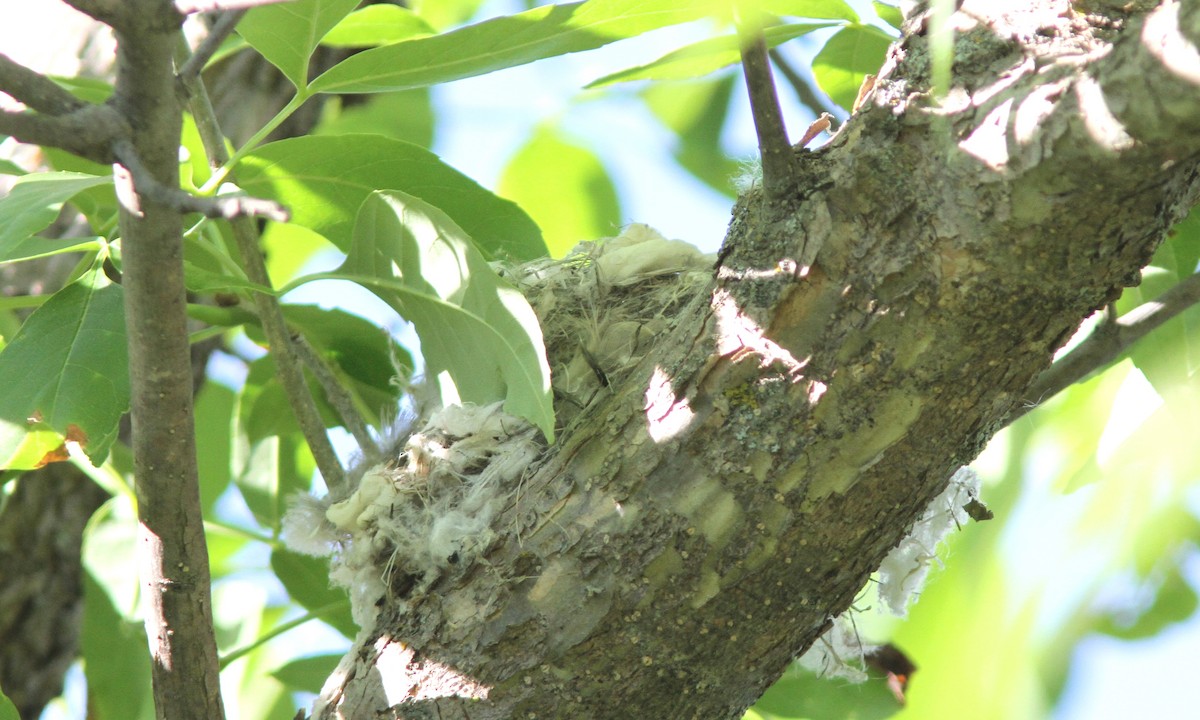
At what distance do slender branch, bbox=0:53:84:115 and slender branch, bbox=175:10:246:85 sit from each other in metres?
0.11

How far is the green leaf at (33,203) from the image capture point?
1.08 metres

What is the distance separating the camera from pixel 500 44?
48.4 inches

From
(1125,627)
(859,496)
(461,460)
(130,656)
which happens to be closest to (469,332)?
(461,460)

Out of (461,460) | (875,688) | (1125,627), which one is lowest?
(875,688)

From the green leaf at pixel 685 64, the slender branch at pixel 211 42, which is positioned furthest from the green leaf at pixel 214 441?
the slender branch at pixel 211 42

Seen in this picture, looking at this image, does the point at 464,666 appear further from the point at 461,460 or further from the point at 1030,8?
the point at 1030,8

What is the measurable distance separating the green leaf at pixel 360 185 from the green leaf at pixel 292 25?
130 millimetres

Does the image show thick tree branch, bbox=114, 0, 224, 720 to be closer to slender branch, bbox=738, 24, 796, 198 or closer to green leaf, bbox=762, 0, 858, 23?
slender branch, bbox=738, 24, 796, 198

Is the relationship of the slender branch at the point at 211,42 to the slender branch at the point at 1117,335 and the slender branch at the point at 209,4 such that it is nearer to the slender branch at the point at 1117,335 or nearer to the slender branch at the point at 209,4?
the slender branch at the point at 209,4

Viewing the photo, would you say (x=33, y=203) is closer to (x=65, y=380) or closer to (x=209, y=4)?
(x=65, y=380)

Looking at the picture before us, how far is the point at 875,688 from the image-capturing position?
1559 millimetres

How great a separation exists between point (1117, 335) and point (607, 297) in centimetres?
69

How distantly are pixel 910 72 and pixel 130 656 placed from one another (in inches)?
63.5

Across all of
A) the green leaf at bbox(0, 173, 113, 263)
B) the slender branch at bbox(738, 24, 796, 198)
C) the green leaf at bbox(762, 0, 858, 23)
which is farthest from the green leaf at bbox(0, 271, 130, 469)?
the green leaf at bbox(762, 0, 858, 23)
